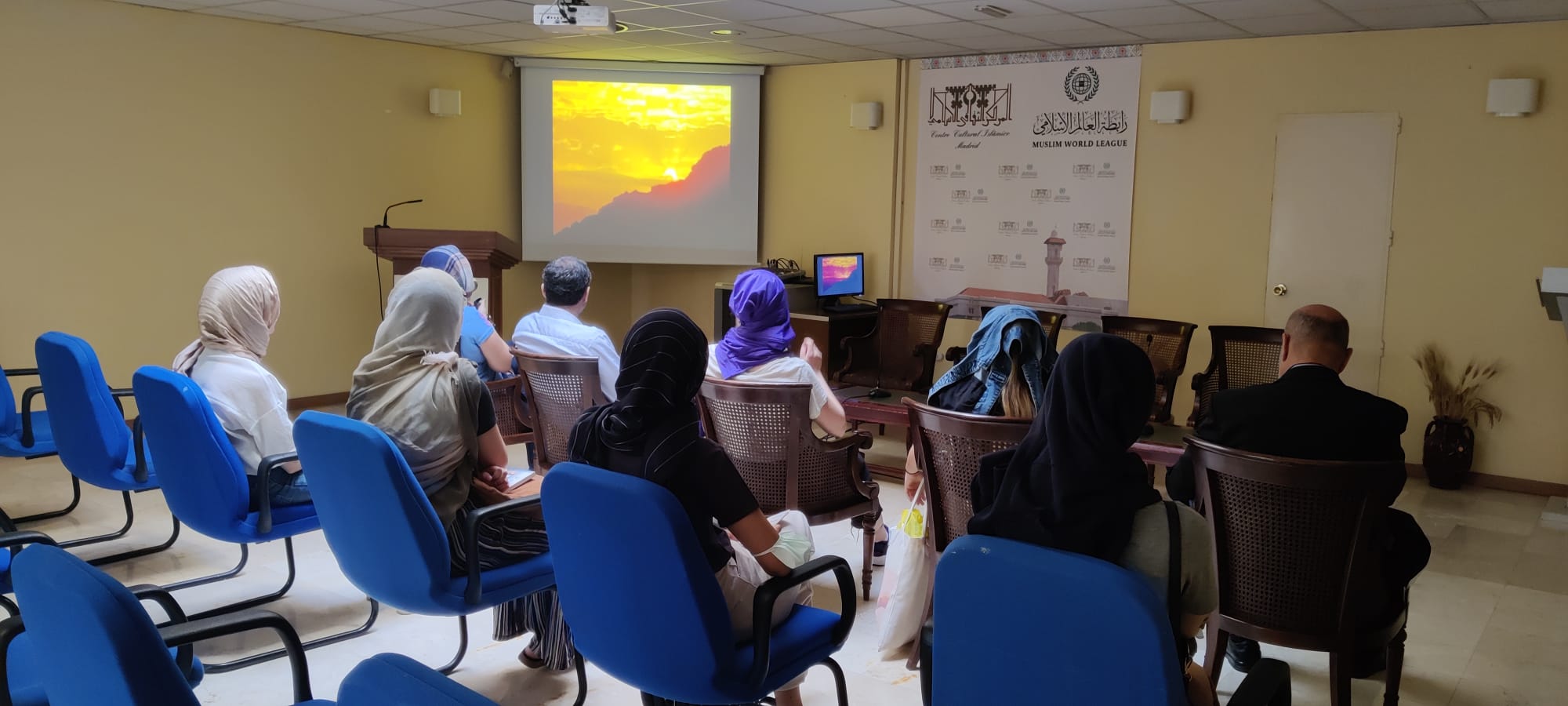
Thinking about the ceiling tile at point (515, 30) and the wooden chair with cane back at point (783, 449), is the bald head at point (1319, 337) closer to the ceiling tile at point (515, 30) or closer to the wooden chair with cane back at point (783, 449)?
the wooden chair with cane back at point (783, 449)

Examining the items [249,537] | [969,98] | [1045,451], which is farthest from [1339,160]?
[249,537]

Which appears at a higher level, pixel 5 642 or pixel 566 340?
pixel 566 340

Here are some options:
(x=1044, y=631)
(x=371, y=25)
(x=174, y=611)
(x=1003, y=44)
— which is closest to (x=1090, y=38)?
(x=1003, y=44)

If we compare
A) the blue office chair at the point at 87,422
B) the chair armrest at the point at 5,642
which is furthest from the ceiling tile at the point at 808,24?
the chair armrest at the point at 5,642

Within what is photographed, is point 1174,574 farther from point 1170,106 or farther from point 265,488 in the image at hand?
point 1170,106

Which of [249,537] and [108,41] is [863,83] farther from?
[249,537]

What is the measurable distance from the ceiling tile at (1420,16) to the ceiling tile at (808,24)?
2629 millimetres

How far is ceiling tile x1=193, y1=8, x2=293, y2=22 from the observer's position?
654cm

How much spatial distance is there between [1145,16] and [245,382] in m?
4.71

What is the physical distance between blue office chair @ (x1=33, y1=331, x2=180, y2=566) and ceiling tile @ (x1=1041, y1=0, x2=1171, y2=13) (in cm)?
445

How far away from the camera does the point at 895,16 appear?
606 cm

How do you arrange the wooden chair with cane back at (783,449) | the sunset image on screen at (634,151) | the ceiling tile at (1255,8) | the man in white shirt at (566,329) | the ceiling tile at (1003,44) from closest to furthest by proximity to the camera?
the wooden chair with cane back at (783,449), the man in white shirt at (566,329), the ceiling tile at (1255,8), the ceiling tile at (1003,44), the sunset image on screen at (634,151)

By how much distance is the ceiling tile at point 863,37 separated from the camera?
6637mm

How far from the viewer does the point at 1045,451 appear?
2.07m
